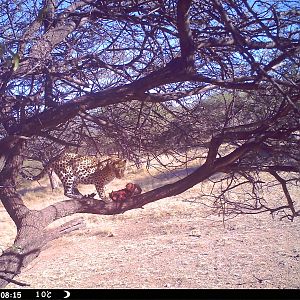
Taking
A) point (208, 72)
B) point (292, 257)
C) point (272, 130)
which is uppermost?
point (208, 72)

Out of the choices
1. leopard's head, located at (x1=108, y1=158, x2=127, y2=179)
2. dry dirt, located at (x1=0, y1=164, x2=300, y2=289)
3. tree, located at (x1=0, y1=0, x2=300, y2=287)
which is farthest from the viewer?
dry dirt, located at (x1=0, y1=164, x2=300, y2=289)

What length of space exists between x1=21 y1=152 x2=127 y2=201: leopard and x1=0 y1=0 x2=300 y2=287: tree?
19.2 inches

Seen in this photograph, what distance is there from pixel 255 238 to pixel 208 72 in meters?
6.67

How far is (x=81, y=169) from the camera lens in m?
5.85

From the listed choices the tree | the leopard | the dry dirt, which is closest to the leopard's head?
the leopard

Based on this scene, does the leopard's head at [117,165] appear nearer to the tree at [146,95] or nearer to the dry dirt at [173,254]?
the tree at [146,95]

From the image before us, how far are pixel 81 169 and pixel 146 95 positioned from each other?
236 centimetres

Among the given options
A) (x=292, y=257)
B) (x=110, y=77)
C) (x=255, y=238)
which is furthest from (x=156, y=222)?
(x=110, y=77)

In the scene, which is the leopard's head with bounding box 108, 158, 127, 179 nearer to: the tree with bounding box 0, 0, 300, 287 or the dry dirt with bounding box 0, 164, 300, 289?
the tree with bounding box 0, 0, 300, 287

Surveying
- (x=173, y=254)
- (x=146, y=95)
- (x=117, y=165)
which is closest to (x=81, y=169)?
(x=117, y=165)

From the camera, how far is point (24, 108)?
4.19 metres

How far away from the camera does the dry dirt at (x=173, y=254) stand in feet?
24.5

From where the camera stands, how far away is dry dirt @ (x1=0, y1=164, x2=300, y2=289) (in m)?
7.47
